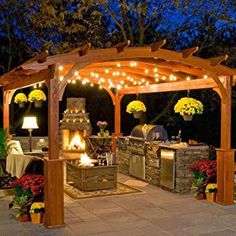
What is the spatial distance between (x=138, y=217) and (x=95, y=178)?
207 cm

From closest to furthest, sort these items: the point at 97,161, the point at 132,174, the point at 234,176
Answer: the point at 234,176 → the point at 97,161 → the point at 132,174

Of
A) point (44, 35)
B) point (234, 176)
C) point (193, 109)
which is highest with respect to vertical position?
point (44, 35)

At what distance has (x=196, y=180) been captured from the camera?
7.27 m

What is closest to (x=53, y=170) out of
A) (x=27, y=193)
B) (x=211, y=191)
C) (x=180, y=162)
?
(x=27, y=193)

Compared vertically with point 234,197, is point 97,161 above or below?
above

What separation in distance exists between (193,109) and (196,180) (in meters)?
1.37

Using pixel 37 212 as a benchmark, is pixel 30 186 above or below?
above

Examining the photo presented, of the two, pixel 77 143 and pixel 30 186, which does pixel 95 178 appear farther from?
pixel 77 143

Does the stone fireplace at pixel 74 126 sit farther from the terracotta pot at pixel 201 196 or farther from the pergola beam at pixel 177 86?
the terracotta pot at pixel 201 196

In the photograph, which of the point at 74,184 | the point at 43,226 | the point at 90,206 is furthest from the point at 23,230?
the point at 74,184

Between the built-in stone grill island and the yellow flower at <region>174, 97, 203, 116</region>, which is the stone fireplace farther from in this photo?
the yellow flower at <region>174, 97, 203, 116</region>

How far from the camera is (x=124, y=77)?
9344 mm

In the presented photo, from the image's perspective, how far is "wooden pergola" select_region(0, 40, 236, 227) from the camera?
5.53 meters

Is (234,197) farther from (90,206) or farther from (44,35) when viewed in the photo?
(44,35)
